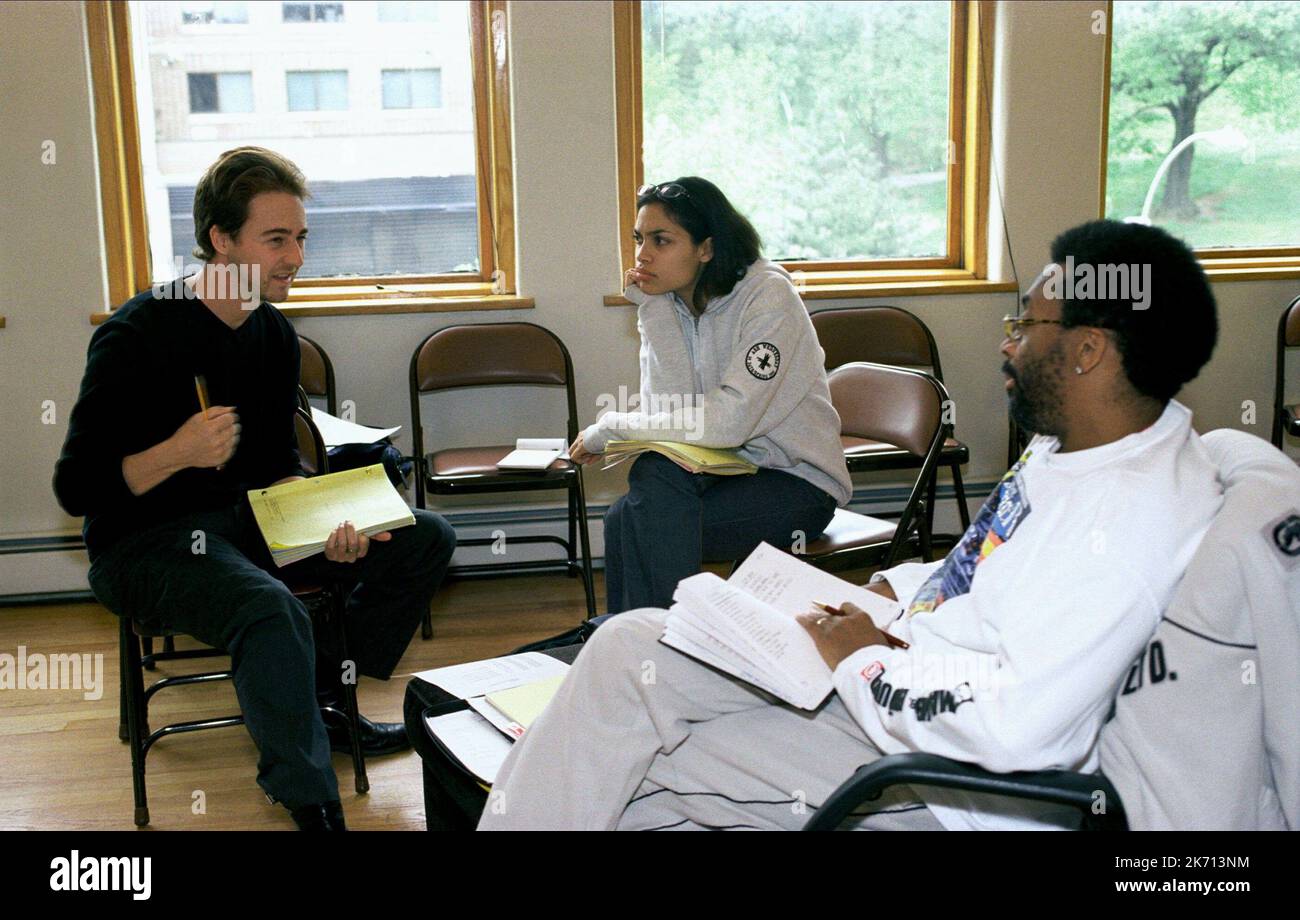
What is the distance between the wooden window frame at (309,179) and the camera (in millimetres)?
3830

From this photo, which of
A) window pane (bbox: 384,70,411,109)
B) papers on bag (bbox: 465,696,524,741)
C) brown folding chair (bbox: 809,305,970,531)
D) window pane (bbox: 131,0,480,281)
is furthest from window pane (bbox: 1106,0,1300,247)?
papers on bag (bbox: 465,696,524,741)

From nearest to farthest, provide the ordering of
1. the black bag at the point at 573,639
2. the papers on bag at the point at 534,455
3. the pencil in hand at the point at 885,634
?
1. the pencil in hand at the point at 885,634
2. the black bag at the point at 573,639
3. the papers on bag at the point at 534,455

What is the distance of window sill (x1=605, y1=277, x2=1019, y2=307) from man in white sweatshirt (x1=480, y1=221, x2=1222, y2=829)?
2.51m

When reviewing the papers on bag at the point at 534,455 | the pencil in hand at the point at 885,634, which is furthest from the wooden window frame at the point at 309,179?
the pencil in hand at the point at 885,634

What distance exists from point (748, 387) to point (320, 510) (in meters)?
1.01

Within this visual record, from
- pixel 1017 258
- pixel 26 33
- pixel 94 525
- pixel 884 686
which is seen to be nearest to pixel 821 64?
pixel 1017 258

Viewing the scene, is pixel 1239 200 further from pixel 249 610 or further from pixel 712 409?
pixel 249 610

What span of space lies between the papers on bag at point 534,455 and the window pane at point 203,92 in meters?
1.64

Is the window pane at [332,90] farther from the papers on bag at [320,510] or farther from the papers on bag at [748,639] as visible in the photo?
the papers on bag at [748,639]

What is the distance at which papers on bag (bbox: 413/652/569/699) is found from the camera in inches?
74.0

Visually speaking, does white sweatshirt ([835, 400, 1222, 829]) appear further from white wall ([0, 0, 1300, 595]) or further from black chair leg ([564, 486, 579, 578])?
white wall ([0, 0, 1300, 595])

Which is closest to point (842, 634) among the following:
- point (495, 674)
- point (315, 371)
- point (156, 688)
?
point (495, 674)

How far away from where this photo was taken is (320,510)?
8.10 feet
